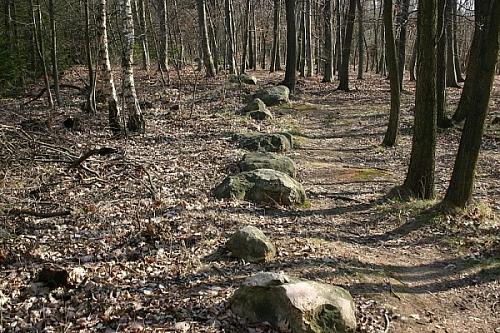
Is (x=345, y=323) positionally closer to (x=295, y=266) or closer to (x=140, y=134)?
(x=295, y=266)

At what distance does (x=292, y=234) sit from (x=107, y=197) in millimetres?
3423

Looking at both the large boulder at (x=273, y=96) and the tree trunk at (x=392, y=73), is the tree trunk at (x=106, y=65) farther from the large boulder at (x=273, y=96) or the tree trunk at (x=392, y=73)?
the large boulder at (x=273, y=96)

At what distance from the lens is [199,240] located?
6.50 metres

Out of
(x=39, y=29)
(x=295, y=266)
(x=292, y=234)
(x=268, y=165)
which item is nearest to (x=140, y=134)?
(x=268, y=165)

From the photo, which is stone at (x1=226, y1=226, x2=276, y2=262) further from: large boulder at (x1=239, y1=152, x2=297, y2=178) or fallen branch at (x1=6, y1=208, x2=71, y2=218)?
large boulder at (x1=239, y1=152, x2=297, y2=178)

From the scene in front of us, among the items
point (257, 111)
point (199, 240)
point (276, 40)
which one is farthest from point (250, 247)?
point (276, 40)

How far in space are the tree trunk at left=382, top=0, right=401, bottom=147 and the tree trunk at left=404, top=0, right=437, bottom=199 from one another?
3.61 metres

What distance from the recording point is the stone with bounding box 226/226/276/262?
5973 millimetres

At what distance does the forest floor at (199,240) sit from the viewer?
4895mm

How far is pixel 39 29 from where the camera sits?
50.8 feet

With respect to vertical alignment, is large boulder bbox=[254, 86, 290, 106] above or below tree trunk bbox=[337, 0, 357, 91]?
below

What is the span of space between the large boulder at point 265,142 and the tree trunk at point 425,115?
14.0 feet

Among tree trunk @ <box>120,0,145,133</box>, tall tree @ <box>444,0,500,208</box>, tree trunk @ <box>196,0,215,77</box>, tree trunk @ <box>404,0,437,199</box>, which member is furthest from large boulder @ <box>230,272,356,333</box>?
tree trunk @ <box>196,0,215,77</box>

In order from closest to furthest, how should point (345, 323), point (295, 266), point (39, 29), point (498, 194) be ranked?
point (345, 323)
point (295, 266)
point (498, 194)
point (39, 29)
